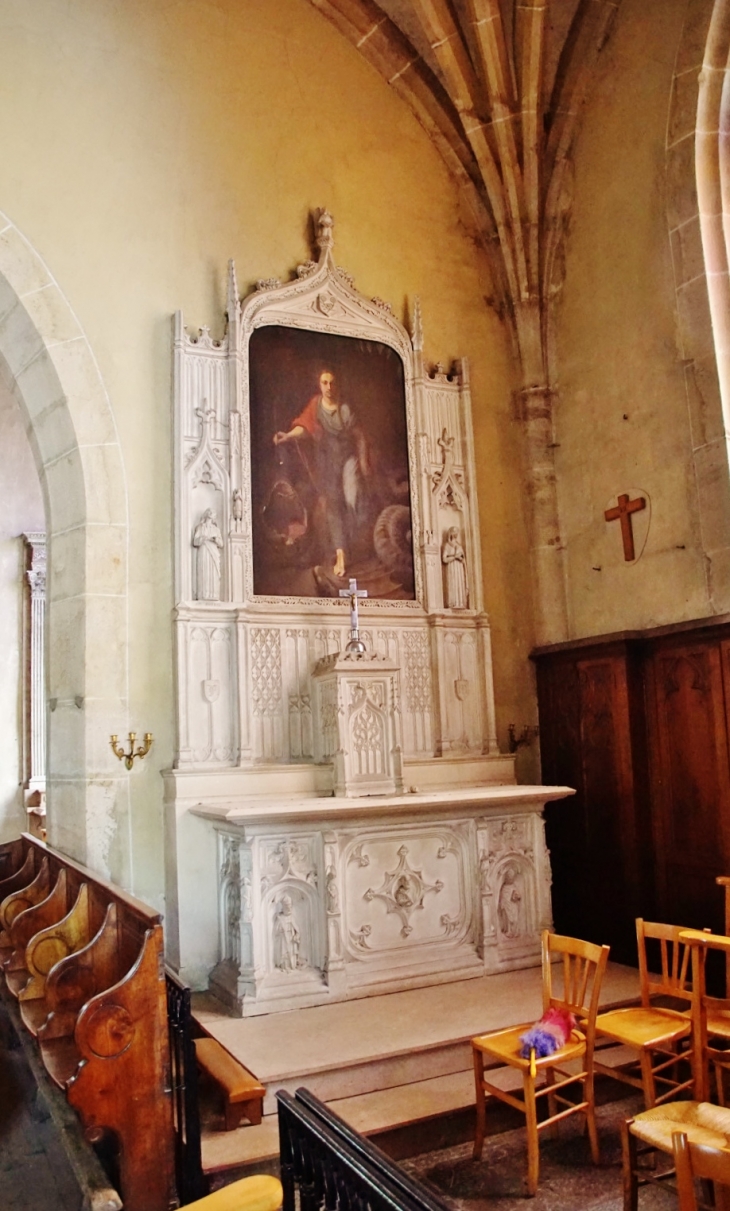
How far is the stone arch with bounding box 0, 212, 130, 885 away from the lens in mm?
6578

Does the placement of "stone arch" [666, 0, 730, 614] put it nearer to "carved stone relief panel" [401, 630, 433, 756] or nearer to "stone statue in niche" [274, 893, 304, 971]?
"carved stone relief panel" [401, 630, 433, 756]

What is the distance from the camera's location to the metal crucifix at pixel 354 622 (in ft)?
22.4

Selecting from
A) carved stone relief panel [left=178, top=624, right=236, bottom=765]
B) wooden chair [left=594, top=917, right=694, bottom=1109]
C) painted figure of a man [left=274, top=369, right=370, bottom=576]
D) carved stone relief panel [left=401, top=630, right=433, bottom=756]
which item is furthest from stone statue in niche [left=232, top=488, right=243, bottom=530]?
wooden chair [left=594, top=917, right=694, bottom=1109]

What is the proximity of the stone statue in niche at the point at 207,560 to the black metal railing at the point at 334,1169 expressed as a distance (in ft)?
15.8

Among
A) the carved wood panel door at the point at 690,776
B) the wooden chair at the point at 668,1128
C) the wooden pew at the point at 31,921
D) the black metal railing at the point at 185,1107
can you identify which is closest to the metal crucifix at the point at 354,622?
the carved wood panel door at the point at 690,776

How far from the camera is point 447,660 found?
25.7ft

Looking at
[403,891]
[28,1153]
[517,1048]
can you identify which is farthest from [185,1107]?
[403,891]

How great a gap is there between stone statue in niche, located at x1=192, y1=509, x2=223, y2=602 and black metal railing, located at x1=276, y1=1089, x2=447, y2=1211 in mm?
4831

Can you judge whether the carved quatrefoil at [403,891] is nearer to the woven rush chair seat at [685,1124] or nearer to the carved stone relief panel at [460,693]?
the carved stone relief panel at [460,693]

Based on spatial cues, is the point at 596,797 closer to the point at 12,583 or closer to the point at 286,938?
the point at 286,938

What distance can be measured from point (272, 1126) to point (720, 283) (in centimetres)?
606

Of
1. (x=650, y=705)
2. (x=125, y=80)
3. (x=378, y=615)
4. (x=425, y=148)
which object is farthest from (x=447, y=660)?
(x=125, y=80)

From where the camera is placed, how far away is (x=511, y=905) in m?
6.57

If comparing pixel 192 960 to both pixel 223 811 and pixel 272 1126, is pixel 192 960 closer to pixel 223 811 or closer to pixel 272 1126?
pixel 223 811
